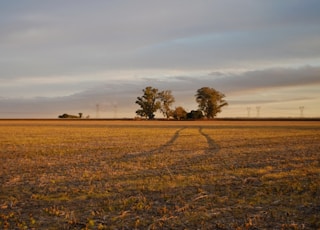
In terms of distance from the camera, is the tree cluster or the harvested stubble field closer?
the harvested stubble field

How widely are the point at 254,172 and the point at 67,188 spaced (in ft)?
28.5

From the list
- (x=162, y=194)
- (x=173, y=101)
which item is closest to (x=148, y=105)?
(x=173, y=101)

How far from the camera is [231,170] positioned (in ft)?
56.4

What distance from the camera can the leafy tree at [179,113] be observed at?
16270 centimetres

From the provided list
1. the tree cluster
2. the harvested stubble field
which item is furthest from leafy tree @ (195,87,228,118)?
the harvested stubble field

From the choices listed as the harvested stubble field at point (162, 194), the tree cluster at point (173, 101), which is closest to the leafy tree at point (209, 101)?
the tree cluster at point (173, 101)

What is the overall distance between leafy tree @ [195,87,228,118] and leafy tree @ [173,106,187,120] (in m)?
8.76

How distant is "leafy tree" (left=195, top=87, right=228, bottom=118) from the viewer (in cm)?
16538

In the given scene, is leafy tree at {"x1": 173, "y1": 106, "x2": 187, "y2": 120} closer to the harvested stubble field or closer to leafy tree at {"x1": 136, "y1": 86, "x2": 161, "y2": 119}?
leafy tree at {"x1": 136, "y1": 86, "x2": 161, "y2": 119}

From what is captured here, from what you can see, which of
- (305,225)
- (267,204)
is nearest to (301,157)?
(267,204)

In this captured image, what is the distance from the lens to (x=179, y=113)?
164 metres

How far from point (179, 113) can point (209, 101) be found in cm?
1586

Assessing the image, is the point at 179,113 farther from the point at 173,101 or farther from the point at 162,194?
the point at 162,194

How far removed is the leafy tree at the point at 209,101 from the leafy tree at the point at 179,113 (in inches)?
345
